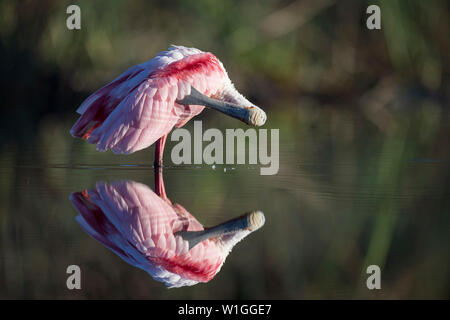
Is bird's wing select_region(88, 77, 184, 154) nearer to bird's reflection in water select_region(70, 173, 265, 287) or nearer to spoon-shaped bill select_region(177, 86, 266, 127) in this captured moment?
spoon-shaped bill select_region(177, 86, 266, 127)

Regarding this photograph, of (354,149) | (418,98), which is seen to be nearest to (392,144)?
(354,149)

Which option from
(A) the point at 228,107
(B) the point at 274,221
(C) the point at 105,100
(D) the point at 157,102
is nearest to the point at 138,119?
(D) the point at 157,102

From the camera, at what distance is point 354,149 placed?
22.1ft

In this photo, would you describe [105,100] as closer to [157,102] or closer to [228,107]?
[157,102]

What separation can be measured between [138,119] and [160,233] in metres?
1.39

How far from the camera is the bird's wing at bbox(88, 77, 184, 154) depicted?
16.2 feet

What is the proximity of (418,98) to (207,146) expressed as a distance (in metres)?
6.48

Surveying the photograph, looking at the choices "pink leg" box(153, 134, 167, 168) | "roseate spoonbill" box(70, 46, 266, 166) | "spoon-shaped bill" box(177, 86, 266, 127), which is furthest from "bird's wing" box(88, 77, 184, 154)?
"pink leg" box(153, 134, 167, 168)

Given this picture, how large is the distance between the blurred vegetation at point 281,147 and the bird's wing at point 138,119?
0.24m

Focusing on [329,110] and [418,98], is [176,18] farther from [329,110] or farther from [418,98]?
[418,98]

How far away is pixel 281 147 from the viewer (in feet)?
22.7

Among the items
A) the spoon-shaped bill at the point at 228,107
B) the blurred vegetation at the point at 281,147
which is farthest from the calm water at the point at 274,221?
the spoon-shaped bill at the point at 228,107
